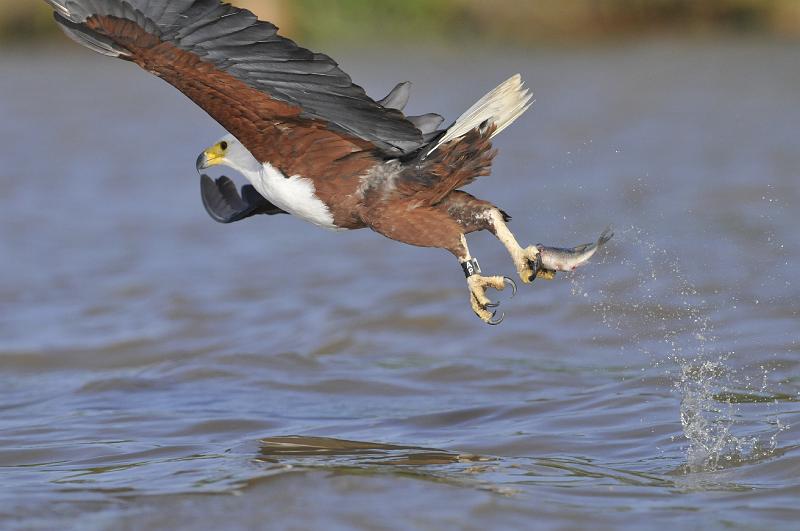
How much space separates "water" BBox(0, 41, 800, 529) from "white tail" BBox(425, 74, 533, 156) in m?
1.25

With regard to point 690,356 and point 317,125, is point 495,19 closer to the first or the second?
point 690,356

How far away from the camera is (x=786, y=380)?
239 inches

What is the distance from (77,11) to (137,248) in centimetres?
546

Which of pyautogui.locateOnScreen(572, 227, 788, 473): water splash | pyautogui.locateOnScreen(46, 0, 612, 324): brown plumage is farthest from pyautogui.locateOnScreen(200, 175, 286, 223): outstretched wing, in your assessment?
pyautogui.locateOnScreen(572, 227, 788, 473): water splash

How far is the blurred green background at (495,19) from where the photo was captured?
17.2 metres

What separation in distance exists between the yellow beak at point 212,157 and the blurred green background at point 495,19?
1250cm

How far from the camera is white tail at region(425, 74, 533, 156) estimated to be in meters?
4.89

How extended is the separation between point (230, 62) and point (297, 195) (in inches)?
25.2

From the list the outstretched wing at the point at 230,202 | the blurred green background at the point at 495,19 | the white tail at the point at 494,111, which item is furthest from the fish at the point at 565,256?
the blurred green background at the point at 495,19

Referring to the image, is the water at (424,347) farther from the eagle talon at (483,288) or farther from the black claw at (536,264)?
the black claw at (536,264)

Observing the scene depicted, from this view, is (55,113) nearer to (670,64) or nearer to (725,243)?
(670,64)

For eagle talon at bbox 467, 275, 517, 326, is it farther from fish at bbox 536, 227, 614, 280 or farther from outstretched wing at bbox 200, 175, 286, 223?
outstretched wing at bbox 200, 175, 286, 223

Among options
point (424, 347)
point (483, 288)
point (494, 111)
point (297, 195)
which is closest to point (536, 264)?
point (483, 288)

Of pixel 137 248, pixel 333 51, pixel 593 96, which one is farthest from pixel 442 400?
pixel 333 51
